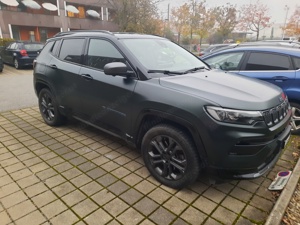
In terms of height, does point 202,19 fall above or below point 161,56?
above

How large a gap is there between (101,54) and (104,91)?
1.97 ft

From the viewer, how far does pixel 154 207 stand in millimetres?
2447

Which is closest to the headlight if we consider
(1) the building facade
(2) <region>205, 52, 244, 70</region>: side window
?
(2) <region>205, 52, 244, 70</region>: side window

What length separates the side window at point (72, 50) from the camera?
3744 millimetres

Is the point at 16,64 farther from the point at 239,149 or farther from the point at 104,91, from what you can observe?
the point at 239,149

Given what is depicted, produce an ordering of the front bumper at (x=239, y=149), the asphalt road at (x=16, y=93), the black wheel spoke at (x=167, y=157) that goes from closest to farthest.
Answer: the front bumper at (x=239, y=149)
the black wheel spoke at (x=167, y=157)
the asphalt road at (x=16, y=93)

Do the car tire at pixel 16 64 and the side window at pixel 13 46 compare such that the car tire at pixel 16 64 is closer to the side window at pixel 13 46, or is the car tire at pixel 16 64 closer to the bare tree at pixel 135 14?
the side window at pixel 13 46

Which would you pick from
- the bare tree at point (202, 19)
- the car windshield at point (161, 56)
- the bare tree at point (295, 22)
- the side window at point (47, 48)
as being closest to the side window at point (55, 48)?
the side window at point (47, 48)

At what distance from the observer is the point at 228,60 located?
4805mm

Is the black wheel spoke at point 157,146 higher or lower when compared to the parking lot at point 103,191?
higher

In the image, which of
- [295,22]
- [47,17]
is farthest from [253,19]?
[47,17]

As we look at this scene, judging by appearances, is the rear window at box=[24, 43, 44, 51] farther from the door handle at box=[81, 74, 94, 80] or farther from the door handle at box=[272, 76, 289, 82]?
the door handle at box=[272, 76, 289, 82]

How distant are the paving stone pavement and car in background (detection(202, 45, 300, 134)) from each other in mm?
1087

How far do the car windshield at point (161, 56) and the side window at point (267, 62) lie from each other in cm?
139
